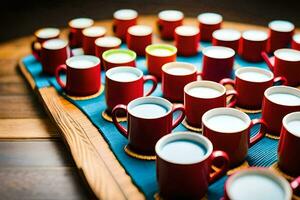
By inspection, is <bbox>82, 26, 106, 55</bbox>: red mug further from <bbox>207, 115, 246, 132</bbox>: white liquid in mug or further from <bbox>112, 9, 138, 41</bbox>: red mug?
<bbox>207, 115, 246, 132</bbox>: white liquid in mug

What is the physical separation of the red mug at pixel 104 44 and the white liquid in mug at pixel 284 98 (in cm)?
45

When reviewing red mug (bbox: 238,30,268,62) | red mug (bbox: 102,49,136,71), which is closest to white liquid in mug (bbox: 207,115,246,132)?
red mug (bbox: 102,49,136,71)

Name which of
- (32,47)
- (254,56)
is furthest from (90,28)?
(254,56)

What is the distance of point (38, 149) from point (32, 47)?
0.44 m

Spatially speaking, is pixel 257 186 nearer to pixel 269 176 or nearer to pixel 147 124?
pixel 269 176

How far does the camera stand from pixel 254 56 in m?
1.20

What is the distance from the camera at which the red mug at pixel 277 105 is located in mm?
849

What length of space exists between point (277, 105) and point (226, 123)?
0.11m

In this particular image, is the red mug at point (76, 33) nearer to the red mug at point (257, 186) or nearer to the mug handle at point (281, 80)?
the mug handle at point (281, 80)

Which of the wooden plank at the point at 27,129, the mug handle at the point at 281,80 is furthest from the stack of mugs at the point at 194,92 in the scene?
the wooden plank at the point at 27,129

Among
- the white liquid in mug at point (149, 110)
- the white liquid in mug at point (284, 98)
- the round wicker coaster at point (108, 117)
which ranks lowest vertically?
the round wicker coaster at point (108, 117)

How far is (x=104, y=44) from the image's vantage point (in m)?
1.21

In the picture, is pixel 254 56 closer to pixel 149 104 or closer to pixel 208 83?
pixel 208 83

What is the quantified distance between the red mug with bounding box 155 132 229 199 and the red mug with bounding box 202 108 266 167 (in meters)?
0.03
